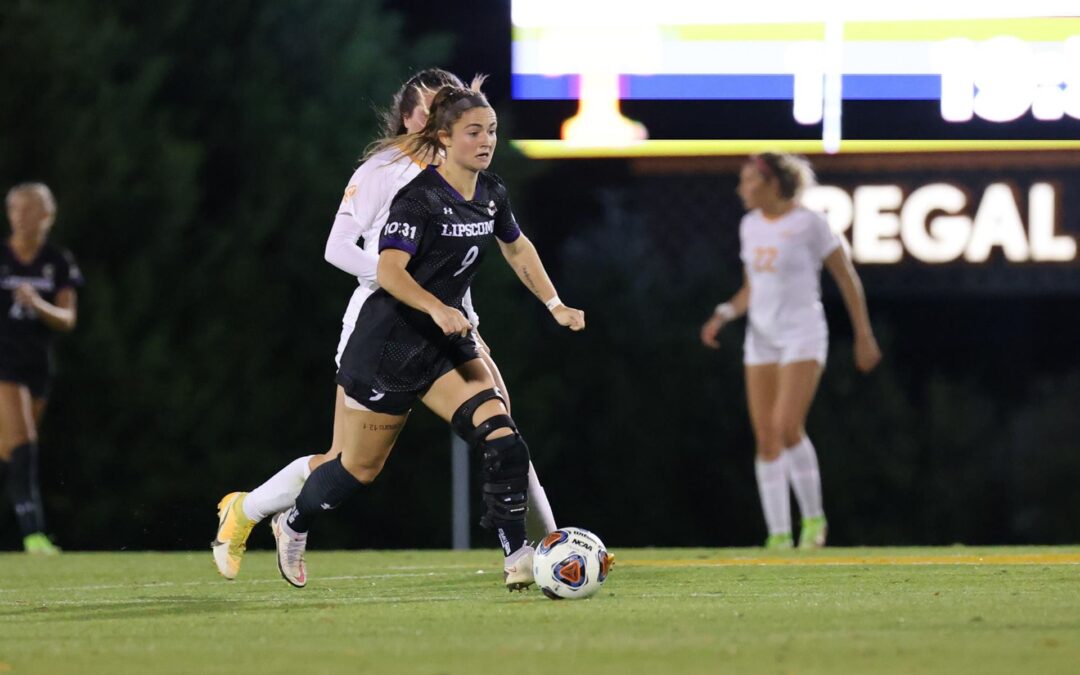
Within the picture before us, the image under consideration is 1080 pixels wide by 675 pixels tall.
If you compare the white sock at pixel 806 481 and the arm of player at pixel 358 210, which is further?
the white sock at pixel 806 481

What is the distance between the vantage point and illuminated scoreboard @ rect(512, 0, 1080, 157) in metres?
19.1

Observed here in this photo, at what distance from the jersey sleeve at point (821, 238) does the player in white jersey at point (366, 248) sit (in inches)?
140

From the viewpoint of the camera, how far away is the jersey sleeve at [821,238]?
1052 cm

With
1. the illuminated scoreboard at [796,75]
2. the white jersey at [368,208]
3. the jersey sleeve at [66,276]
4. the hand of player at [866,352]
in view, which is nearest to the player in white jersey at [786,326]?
the hand of player at [866,352]

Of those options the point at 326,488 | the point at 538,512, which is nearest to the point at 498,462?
the point at 326,488

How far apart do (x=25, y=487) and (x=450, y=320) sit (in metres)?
5.27

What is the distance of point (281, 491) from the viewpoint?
718 cm

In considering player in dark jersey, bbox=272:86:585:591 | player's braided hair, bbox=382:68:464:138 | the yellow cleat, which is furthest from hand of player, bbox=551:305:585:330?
the yellow cleat

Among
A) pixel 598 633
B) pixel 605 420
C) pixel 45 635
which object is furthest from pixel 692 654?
pixel 605 420

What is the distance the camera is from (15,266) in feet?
36.6

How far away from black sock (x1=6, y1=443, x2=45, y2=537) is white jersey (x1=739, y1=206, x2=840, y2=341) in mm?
3546

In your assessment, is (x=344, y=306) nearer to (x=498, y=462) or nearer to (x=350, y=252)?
(x=350, y=252)

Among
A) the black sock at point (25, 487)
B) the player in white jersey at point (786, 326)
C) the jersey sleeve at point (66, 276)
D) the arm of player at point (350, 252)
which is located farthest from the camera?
the jersey sleeve at point (66, 276)

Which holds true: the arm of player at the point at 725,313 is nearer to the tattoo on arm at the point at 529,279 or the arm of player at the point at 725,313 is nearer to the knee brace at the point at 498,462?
the tattoo on arm at the point at 529,279
